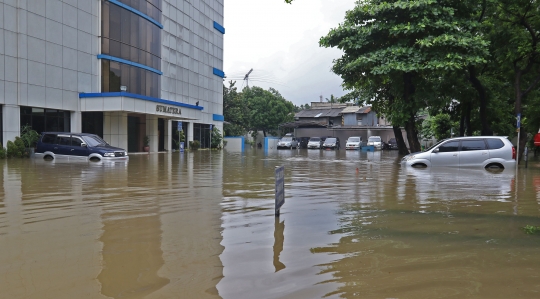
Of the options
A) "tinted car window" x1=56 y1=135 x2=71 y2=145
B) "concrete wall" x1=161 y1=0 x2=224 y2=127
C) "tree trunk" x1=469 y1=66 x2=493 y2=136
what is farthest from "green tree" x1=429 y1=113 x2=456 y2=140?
"tinted car window" x1=56 y1=135 x2=71 y2=145

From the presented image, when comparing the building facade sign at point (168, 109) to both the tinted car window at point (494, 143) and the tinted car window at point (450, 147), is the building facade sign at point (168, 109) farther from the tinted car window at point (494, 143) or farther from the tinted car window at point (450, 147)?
the tinted car window at point (494, 143)

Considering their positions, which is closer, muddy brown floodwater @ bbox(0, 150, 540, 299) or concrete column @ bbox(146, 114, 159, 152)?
muddy brown floodwater @ bbox(0, 150, 540, 299)

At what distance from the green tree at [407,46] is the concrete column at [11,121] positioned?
653 inches

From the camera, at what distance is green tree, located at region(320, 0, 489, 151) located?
731 inches

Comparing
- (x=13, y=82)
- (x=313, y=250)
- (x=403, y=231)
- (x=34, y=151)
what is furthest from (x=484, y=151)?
(x=13, y=82)

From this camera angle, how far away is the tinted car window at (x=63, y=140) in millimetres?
21906

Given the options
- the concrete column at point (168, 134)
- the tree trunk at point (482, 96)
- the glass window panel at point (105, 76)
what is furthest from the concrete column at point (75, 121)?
the tree trunk at point (482, 96)

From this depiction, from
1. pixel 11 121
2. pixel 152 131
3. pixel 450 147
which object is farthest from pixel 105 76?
pixel 450 147

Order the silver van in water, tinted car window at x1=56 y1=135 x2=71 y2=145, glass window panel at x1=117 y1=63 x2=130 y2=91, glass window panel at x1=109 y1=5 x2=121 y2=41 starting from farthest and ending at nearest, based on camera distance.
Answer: glass window panel at x1=117 y1=63 x2=130 y2=91 → glass window panel at x1=109 y1=5 x2=121 y2=41 → tinted car window at x1=56 y1=135 x2=71 y2=145 → the silver van in water

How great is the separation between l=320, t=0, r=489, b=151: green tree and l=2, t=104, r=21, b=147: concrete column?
1658 cm

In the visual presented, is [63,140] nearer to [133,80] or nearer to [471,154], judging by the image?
[133,80]

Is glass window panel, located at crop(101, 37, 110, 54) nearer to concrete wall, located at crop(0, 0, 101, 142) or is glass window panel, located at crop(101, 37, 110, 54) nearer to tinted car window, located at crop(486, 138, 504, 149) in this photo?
concrete wall, located at crop(0, 0, 101, 142)

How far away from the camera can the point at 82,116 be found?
100.0 ft

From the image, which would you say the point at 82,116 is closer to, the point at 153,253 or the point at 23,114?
the point at 23,114
